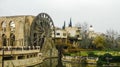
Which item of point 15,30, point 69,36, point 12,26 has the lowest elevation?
point 69,36

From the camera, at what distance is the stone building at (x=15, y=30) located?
201 ft

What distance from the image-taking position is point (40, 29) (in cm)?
6134

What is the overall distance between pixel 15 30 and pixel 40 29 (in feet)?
19.7

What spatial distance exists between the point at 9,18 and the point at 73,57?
17561mm

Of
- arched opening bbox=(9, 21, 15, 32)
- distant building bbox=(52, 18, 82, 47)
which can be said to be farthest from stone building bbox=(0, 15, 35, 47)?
distant building bbox=(52, 18, 82, 47)

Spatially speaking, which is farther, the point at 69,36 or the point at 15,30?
the point at 69,36

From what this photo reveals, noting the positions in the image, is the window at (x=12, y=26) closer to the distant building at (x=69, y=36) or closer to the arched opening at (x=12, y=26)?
the arched opening at (x=12, y=26)

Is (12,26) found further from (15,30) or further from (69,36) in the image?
(69,36)

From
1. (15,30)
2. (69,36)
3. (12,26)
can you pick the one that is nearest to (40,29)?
(15,30)

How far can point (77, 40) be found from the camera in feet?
316

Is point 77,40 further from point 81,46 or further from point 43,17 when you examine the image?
point 43,17

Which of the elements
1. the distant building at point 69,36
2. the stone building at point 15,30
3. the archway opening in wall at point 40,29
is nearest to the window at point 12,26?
the stone building at point 15,30

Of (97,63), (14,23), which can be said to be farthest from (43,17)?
(97,63)

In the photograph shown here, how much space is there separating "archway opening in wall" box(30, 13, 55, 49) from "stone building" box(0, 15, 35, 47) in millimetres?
1770
